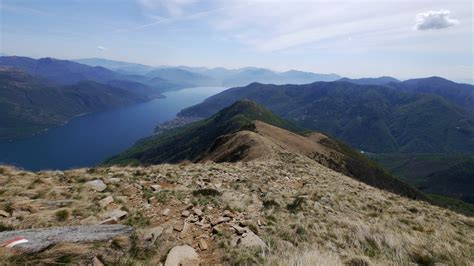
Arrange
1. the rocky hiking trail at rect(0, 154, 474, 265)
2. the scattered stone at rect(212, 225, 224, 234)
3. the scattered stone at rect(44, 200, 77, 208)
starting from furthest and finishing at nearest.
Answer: the scattered stone at rect(44, 200, 77, 208), the scattered stone at rect(212, 225, 224, 234), the rocky hiking trail at rect(0, 154, 474, 265)

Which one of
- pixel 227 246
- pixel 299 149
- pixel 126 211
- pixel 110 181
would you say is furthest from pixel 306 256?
pixel 299 149

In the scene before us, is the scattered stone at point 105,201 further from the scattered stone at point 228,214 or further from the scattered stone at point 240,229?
the scattered stone at point 240,229

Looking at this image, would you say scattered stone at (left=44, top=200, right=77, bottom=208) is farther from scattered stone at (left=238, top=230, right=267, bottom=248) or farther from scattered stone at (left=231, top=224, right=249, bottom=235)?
scattered stone at (left=238, top=230, right=267, bottom=248)

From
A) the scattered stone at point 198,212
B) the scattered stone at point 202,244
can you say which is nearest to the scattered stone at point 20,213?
the scattered stone at point 198,212

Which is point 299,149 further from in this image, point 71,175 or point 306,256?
point 306,256

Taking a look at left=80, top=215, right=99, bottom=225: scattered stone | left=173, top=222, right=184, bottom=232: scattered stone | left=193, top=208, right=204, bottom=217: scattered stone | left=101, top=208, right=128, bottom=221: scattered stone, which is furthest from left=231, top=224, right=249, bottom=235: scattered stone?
left=80, top=215, right=99, bottom=225: scattered stone

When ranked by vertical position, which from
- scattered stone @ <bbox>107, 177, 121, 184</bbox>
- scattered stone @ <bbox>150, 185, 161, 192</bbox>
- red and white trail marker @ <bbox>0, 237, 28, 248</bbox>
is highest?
red and white trail marker @ <bbox>0, 237, 28, 248</bbox>
